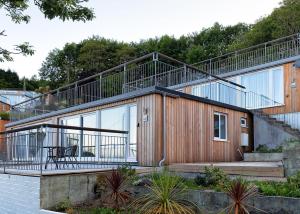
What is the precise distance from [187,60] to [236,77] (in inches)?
819

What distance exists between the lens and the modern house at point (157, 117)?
12555 mm

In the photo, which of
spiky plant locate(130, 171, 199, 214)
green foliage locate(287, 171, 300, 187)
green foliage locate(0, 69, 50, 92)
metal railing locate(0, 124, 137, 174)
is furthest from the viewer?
green foliage locate(0, 69, 50, 92)

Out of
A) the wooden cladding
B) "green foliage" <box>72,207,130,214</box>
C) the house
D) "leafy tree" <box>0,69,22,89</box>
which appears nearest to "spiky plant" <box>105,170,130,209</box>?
"green foliage" <box>72,207,130,214</box>

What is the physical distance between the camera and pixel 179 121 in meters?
13.3

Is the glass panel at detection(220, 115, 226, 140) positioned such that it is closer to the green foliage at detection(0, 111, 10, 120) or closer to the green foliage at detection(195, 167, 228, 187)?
the green foliage at detection(195, 167, 228, 187)

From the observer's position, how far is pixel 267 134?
1766 centimetres

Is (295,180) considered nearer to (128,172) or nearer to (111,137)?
(128,172)

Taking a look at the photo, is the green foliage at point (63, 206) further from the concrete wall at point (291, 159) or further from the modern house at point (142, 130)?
the concrete wall at point (291, 159)

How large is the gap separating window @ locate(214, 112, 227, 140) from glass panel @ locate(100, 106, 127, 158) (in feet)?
12.8

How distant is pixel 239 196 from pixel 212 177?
206 cm

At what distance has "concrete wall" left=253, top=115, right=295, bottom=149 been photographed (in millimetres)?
17270

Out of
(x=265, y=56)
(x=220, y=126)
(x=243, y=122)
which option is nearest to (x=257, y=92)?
(x=243, y=122)

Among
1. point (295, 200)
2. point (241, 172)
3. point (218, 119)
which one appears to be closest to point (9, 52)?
point (241, 172)

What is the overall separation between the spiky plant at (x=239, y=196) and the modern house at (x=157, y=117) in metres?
4.88
